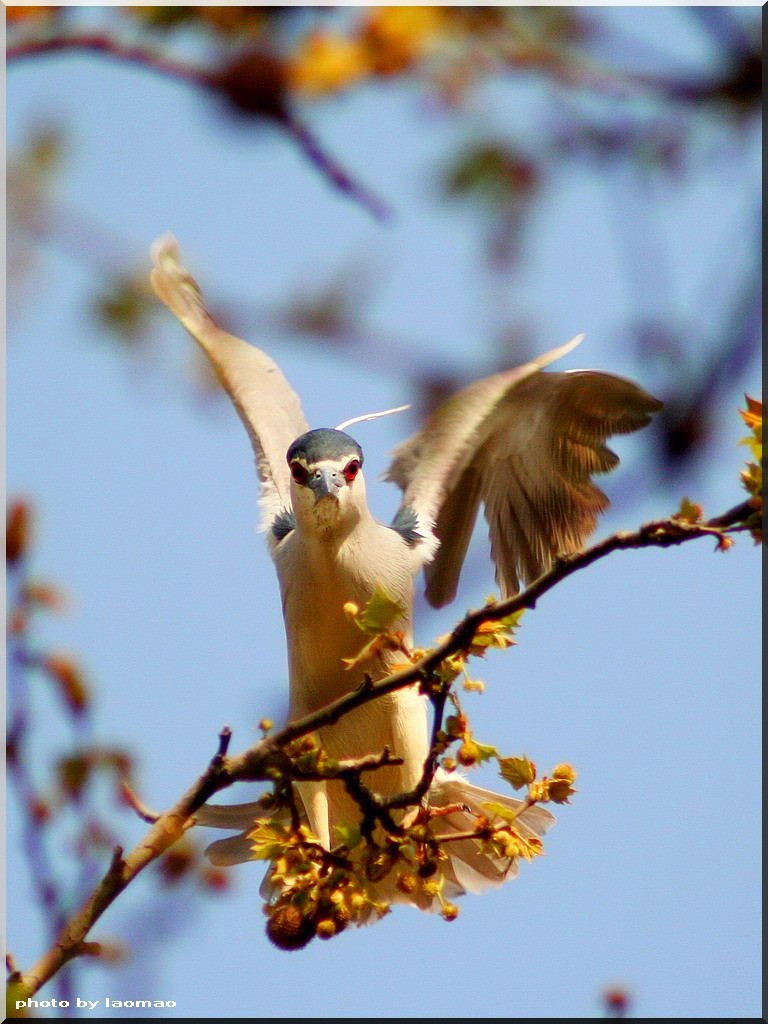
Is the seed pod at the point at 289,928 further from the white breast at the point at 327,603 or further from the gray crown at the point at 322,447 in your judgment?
the gray crown at the point at 322,447

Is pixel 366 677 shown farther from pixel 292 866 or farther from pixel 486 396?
pixel 486 396

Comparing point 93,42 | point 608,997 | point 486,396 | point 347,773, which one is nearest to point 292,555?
point 486,396

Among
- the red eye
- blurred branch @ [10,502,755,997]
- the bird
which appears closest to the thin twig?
blurred branch @ [10,502,755,997]

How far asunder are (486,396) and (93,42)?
2172mm

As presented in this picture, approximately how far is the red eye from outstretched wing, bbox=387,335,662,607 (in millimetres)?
429

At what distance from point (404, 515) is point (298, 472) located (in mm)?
445

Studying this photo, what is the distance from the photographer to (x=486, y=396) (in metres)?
3.33

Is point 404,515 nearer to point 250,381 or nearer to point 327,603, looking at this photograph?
point 327,603

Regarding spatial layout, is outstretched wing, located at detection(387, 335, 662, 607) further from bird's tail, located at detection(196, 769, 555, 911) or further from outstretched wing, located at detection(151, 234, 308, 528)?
bird's tail, located at detection(196, 769, 555, 911)

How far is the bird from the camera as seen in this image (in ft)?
9.99

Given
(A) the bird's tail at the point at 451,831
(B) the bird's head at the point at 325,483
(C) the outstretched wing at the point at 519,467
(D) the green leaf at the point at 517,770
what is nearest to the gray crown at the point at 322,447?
(B) the bird's head at the point at 325,483

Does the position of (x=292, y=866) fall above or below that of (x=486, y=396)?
below

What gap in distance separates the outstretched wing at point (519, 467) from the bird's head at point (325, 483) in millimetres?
326

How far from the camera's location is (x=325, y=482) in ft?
9.77
